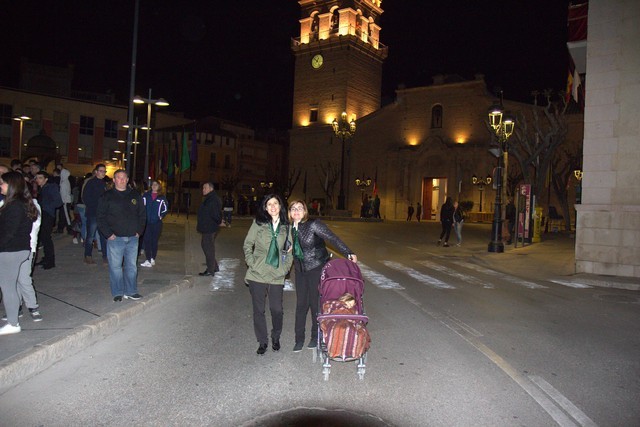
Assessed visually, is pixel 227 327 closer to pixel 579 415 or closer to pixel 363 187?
pixel 579 415

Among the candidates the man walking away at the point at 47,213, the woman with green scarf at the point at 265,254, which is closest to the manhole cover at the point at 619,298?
the woman with green scarf at the point at 265,254

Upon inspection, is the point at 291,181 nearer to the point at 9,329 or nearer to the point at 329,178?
the point at 329,178

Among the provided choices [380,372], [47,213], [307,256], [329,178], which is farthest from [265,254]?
[329,178]

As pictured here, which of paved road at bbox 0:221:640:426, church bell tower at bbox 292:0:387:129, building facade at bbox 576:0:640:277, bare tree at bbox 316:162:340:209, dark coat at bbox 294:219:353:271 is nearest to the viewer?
paved road at bbox 0:221:640:426

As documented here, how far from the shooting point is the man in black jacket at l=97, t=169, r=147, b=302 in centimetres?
745

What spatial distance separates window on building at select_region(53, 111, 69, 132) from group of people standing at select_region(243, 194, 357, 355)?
54941mm

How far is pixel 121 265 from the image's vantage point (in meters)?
7.73

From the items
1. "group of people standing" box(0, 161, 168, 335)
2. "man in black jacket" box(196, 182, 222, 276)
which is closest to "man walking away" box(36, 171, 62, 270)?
"group of people standing" box(0, 161, 168, 335)

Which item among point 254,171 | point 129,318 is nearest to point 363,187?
point 254,171

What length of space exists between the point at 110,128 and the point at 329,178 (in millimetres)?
25312

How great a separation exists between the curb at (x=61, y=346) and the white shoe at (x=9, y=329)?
0.59m

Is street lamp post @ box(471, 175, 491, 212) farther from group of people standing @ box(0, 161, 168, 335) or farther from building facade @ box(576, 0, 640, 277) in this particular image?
group of people standing @ box(0, 161, 168, 335)

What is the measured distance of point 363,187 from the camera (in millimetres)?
56312

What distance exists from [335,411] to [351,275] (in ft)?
4.83
